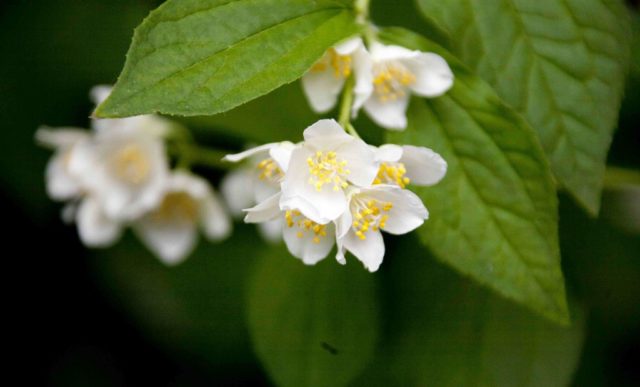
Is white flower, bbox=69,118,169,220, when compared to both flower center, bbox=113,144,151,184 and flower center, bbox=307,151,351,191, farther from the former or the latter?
flower center, bbox=307,151,351,191

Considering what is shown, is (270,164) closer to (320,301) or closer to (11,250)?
(320,301)

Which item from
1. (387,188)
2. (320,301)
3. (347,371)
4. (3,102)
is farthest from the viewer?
(3,102)

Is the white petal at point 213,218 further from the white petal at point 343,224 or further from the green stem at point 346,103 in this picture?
the white petal at point 343,224

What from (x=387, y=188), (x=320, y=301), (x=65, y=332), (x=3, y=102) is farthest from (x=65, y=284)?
(x=387, y=188)

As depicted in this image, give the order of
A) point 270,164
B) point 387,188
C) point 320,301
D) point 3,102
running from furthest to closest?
1. point 3,102
2. point 320,301
3. point 270,164
4. point 387,188

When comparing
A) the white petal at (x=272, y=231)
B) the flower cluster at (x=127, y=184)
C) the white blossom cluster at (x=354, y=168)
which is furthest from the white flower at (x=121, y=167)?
the white blossom cluster at (x=354, y=168)
